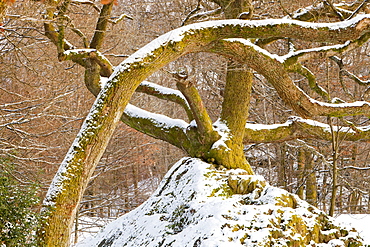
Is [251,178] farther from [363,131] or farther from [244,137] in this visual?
[363,131]

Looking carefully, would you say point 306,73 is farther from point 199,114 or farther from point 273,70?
point 199,114

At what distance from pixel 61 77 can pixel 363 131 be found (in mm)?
8245

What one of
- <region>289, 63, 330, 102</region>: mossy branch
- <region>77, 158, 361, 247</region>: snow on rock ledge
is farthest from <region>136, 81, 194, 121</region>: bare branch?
<region>289, 63, 330, 102</region>: mossy branch

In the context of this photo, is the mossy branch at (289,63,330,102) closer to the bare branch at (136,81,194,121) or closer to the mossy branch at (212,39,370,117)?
the mossy branch at (212,39,370,117)

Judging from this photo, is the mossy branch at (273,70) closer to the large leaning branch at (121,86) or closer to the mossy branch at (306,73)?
the large leaning branch at (121,86)

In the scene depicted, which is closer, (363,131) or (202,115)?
(202,115)

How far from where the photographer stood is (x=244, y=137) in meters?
6.27

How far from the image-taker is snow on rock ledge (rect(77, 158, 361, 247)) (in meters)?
3.60

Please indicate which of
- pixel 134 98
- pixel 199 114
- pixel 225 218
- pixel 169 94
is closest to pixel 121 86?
pixel 199 114

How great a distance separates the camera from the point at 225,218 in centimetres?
374

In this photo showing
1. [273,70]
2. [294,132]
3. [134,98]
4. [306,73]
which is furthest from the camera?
[134,98]

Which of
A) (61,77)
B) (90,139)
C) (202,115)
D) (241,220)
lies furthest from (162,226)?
(61,77)

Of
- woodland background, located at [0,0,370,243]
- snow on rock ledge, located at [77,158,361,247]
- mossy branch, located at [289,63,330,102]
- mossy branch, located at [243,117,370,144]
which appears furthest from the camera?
woodland background, located at [0,0,370,243]

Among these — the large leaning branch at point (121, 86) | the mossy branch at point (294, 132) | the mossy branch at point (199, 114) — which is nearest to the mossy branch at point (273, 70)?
the large leaning branch at point (121, 86)
